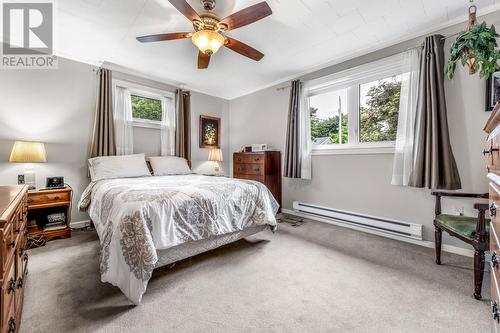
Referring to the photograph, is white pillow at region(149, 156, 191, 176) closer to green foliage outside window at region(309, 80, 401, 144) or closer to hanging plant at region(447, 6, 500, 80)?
green foliage outside window at region(309, 80, 401, 144)

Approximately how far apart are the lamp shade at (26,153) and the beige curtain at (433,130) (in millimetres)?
4320

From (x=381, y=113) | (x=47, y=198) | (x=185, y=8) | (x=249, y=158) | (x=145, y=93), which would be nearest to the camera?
(x=185, y=8)

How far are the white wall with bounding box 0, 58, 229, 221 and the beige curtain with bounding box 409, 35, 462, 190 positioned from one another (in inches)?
168

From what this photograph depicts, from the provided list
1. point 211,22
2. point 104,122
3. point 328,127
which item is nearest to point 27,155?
point 104,122

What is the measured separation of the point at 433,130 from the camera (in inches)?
88.8

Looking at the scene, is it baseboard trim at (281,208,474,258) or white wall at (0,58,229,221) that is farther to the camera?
white wall at (0,58,229,221)

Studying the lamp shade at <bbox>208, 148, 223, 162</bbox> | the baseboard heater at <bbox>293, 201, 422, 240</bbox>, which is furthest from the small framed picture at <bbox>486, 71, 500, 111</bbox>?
the lamp shade at <bbox>208, 148, 223, 162</bbox>

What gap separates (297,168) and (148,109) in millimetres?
2886

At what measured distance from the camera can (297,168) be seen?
3600 mm

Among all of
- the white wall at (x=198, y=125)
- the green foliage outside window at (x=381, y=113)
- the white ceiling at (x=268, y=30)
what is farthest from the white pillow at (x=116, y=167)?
the green foliage outside window at (x=381, y=113)

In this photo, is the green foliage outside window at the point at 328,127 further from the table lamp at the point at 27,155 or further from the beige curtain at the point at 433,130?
the table lamp at the point at 27,155

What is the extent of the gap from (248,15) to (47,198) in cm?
303

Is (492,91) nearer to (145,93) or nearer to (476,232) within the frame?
(476,232)

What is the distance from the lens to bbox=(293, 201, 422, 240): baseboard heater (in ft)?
8.23
